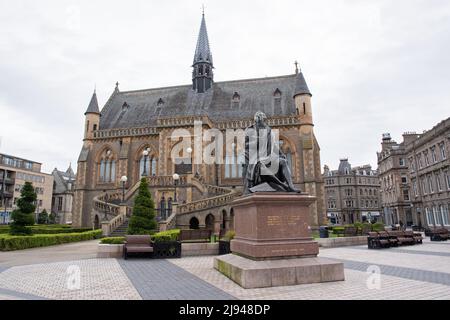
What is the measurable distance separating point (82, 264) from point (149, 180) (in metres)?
19.6

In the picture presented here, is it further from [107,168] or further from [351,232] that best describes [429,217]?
[107,168]

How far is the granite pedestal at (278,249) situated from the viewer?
737cm

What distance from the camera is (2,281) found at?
838cm

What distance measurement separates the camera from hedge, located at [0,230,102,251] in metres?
17.5

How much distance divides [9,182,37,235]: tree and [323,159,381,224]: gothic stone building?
2967 inches

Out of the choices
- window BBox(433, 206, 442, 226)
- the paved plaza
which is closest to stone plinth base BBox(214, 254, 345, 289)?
the paved plaza

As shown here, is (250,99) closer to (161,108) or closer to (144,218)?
(161,108)

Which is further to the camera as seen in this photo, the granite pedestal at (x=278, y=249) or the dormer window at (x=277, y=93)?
the dormer window at (x=277, y=93)

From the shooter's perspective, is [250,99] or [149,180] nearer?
[149,180]

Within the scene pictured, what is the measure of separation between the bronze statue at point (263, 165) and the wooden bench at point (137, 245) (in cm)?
645

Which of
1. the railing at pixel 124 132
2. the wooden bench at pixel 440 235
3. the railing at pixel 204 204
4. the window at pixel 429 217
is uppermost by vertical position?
→ the railing at pixel 124 132

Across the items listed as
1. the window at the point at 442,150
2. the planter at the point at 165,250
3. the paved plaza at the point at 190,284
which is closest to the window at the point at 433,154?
the window at the point at 442,150

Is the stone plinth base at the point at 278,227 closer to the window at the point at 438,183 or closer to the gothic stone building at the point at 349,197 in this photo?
the window at the point at 438,183
